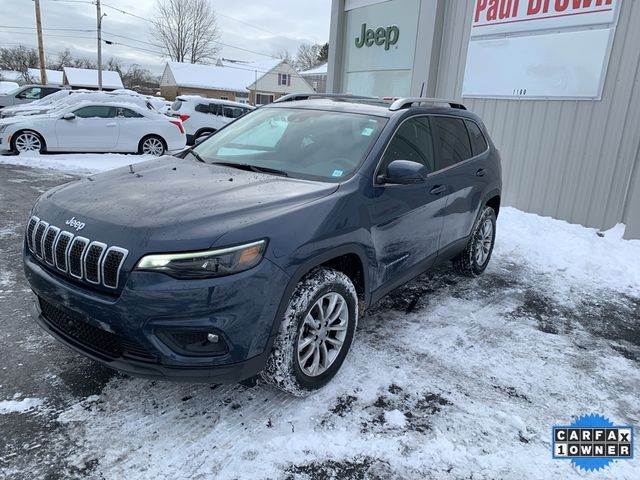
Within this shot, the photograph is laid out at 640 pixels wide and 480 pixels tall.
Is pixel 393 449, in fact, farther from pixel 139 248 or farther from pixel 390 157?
pixel 390 157

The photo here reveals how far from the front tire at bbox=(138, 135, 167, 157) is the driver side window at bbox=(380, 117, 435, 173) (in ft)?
34.8

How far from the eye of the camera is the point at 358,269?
3.19 meters

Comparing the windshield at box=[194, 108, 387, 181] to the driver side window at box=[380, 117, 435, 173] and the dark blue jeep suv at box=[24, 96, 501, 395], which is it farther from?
the driver side window at box=[380, 117, 435, 173]

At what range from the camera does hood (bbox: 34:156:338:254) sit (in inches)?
93.7

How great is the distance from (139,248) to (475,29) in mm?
8592

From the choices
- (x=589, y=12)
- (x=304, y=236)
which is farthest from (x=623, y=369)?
(x=589, y=12)

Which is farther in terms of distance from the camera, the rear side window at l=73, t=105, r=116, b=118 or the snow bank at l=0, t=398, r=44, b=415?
the rear side window at l=73, t=105, r=116, b=118

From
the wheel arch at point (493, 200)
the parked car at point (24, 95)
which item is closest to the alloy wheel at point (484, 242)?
the wheel arch at point (493, 200)

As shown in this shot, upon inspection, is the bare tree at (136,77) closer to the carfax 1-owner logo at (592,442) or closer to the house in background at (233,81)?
the house in background at (233,81)

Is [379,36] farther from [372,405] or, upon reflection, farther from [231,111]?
[372,405]

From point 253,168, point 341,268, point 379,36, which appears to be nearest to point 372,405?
point 341,268

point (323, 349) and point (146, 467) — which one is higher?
point (323, 349)

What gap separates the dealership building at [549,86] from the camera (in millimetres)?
7059

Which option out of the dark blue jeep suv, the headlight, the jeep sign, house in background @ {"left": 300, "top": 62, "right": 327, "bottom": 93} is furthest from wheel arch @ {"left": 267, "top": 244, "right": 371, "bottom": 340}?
house in background @ {"left": 300, "top": 62, "right": 327, "bottom": 93}
